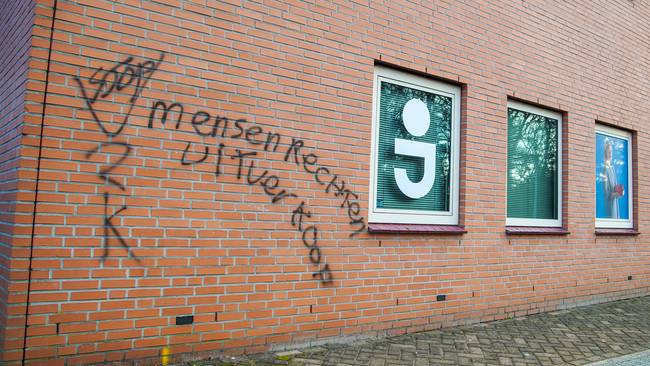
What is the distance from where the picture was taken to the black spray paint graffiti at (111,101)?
3.23 metres

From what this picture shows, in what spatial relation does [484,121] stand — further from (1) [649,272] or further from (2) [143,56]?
(1) [649,272]

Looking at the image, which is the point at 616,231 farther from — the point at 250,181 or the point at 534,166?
the point at 250,181

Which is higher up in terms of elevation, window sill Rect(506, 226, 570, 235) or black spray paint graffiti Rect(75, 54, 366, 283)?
black spray paint graffiti Rect(75, 54, 366, 283)

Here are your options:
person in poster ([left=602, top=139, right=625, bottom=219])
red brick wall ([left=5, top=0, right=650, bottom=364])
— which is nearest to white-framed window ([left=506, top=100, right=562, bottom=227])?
red brick wall ([left=5, top=0, right=650, bottom=364])

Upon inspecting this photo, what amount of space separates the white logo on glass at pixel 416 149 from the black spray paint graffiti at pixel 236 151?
791 millimetres

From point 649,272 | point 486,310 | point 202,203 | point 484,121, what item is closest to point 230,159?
point 202,203

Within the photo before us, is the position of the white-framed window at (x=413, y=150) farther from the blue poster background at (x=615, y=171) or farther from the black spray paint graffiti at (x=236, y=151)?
the blue poster background at (x=615, y=171)

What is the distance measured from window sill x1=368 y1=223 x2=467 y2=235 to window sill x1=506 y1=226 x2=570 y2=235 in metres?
0.86

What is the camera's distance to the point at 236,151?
3.77 m

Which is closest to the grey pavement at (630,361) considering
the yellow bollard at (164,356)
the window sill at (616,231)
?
the window sill at (616,231)

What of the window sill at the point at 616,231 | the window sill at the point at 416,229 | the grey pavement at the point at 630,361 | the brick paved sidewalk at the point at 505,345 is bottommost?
the grey pavement at the point at 630,361

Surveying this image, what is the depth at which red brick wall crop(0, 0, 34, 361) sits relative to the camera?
2.93 metres

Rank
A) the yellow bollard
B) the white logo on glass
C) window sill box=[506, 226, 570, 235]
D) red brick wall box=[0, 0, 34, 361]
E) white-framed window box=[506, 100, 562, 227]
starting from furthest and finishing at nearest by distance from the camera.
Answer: white-framed window box=[506, 100, 562, 227]
window sill box=[506, 226, 570, 235]
the white logo on glass
the yellow bollard
red brick wall box=[0, 0, 34, 361]

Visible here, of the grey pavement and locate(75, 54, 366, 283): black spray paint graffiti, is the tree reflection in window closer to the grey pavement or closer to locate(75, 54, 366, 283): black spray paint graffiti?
the grey pavement
